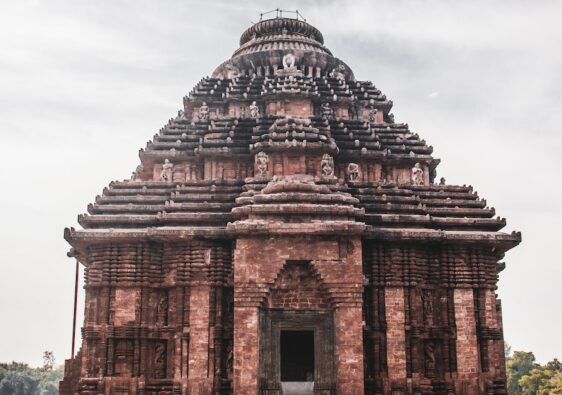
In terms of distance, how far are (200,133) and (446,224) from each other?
8.34m

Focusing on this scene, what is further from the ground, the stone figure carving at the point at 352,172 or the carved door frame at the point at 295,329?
the stone figure carving at the point at 352,172

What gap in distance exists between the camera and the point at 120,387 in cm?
1667

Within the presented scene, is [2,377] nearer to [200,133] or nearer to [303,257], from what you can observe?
[200,133]

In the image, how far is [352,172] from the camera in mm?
20562

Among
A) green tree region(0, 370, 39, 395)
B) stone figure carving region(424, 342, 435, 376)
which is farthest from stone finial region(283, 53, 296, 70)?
green tree region(0, 370, 39, 395)

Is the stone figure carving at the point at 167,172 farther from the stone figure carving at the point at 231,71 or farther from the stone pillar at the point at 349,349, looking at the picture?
the stone figure carving at the point at 231,71

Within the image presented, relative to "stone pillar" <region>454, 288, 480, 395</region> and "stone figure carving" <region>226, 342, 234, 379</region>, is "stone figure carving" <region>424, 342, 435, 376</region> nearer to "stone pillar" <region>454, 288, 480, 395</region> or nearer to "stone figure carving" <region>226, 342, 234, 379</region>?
"stone pillar" <region>454, 288, 480, 395</region>

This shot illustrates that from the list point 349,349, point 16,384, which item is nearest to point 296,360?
point 349,349

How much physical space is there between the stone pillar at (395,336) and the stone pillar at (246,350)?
3.54 m

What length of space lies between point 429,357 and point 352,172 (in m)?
6.10

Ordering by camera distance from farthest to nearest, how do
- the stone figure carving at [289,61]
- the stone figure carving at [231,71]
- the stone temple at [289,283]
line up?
the stone figure carving at [231,71], the stone figure carving at [289,61], the stone temple at [289,283]

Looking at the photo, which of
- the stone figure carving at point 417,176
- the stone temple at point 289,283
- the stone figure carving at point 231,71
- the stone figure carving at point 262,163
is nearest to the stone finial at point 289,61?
the stone figure carving at point 231,71

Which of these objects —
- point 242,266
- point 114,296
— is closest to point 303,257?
point 242,266

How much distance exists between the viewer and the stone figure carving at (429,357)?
17.4 meters
